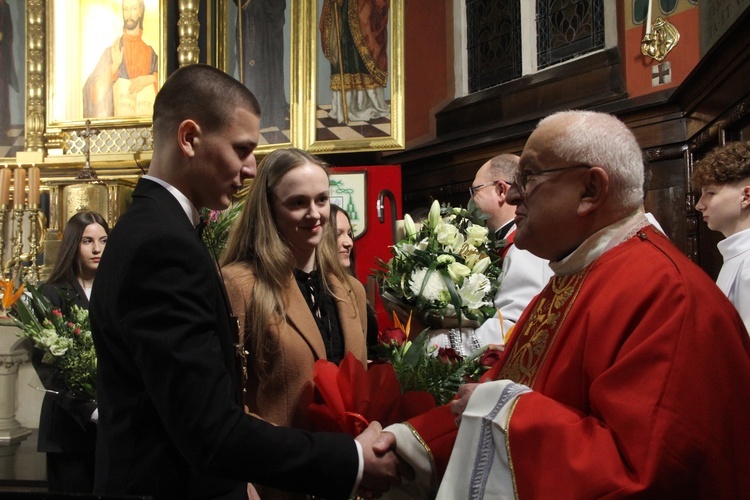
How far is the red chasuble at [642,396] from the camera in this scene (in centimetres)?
151

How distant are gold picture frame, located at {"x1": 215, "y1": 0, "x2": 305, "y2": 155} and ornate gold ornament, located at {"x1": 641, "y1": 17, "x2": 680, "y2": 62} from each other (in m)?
3.16

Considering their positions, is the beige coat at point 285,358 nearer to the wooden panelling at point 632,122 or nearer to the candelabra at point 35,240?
the wooden panelling at point 632,122

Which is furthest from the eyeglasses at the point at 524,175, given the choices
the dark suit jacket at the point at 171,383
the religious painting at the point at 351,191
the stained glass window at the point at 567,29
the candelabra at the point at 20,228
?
the candelabra at the point at 20,228

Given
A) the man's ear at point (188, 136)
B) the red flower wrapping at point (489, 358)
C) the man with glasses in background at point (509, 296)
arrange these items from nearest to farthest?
the man's ear at point (188, 136), the red flower wrapping at point (489, 358), the man with glasses in background at point (509, 296)

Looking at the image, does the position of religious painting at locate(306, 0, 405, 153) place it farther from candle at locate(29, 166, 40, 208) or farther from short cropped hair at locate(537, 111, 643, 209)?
short cropped hair at locate(537, 111, 643, 209)

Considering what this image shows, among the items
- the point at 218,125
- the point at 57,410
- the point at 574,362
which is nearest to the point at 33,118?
the point at 57,410

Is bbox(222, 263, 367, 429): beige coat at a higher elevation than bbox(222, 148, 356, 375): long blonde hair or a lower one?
lower

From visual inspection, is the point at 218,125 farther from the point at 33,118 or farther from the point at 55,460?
the point at 33,118

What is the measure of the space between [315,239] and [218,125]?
798 millimetres

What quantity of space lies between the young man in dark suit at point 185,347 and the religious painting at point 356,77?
5367 mm

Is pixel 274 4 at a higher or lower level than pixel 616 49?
higher

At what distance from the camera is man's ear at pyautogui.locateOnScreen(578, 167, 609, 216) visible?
71.8 inches

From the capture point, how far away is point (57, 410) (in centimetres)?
355

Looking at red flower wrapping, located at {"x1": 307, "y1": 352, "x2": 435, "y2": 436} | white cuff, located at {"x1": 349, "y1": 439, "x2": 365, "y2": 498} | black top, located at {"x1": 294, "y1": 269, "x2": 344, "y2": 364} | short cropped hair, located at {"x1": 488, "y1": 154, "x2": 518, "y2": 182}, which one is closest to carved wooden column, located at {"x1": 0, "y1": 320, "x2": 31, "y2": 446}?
short cropped hair, located at {"x1": 488, "y1": 154, "x2": 518, "y2": 182}
